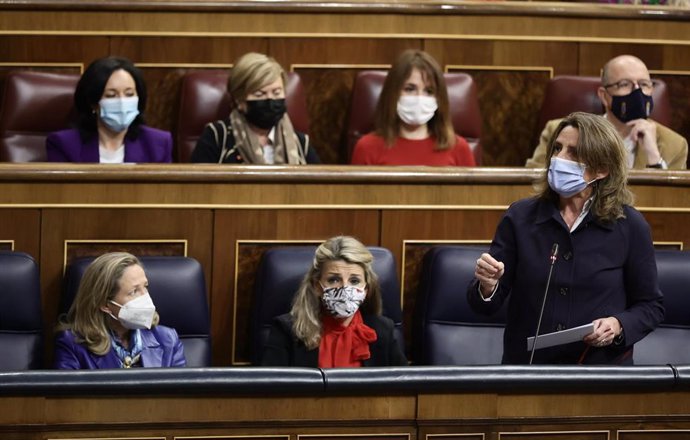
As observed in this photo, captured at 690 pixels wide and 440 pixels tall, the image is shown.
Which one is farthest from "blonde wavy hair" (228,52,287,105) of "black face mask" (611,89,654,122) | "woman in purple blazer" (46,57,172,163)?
"black face mask" (611,89,654,122)

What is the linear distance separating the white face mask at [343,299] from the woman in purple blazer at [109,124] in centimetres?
50

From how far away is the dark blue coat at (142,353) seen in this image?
1.42 m

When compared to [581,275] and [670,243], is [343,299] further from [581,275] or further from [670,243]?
[670,243]

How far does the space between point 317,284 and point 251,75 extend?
465 mm

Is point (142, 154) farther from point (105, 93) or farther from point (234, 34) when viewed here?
point (234, 34)

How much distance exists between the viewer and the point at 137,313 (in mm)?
1435

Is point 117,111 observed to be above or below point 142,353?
above

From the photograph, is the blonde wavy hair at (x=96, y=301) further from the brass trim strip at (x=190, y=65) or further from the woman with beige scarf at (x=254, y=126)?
the brass trim strip at (x=190, y=65)

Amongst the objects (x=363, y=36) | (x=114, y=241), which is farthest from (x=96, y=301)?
(x=363, y=36)

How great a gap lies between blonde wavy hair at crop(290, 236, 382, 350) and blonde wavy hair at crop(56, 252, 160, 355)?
0.20m

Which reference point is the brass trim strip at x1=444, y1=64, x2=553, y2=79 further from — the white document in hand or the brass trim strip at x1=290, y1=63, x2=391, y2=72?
the white document in hand

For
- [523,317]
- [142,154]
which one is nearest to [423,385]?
[523,317]

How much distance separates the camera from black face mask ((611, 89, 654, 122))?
1859mm

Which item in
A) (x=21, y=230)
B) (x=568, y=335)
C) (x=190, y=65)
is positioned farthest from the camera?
(x=190, y=65)
